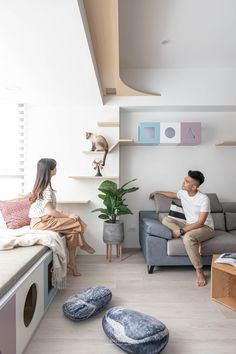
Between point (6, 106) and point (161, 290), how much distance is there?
313cm

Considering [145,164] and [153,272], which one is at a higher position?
[145,164]

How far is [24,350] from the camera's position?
1499 mm

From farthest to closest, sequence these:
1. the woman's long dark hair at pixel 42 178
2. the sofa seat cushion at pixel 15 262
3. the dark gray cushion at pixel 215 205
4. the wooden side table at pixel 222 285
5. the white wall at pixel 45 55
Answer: the dark gray cushion at pixel 215 205 → the woman's long dark hair at pixel 42 178 → the wooden side table at pixel 222 285 → the white wall at pixel 45 55 → the sofa seat cushion at pixel 15 262

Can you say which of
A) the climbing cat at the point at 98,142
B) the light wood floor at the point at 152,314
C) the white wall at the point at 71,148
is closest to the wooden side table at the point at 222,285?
the light wood floor at the point at 152,314

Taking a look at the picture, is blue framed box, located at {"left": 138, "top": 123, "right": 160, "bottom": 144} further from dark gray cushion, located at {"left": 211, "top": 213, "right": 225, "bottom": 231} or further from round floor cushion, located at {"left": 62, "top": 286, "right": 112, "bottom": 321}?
round floor cushion, located at {"left": 62, "top": 286, "right": 112, "bottom": 321}

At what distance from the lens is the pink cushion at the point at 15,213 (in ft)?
9.29

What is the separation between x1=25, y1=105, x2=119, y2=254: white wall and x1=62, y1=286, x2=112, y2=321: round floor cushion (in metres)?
1.47

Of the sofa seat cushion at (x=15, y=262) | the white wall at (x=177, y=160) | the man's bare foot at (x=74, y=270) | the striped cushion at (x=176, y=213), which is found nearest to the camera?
the sofa seat cushion at (x=15, y=262)

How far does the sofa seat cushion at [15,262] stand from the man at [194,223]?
1.48 meters

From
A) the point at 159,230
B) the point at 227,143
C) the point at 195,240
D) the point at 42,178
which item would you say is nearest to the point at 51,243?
the point at 42,178

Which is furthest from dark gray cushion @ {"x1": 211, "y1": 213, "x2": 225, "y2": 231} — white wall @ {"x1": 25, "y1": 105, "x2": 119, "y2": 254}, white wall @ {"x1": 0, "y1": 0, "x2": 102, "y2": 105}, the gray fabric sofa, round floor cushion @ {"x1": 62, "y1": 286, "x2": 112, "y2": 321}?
white wall @ {"x1": 0, "y1": 0, "x2": 102, "y2": 105}

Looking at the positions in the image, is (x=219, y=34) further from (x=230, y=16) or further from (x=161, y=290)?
(x=161, y=290)

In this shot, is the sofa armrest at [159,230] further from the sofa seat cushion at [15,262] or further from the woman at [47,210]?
the sofa seat cushion at [15,262]

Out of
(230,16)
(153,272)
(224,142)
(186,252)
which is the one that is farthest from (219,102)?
(153,272)
